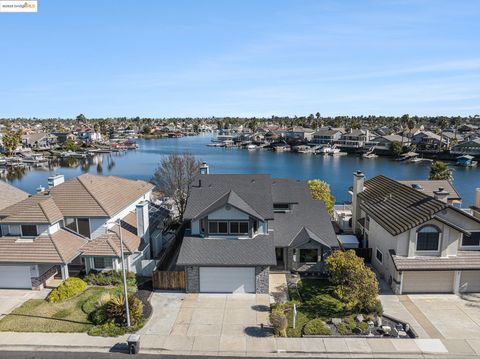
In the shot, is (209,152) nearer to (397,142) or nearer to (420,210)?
(397,142)

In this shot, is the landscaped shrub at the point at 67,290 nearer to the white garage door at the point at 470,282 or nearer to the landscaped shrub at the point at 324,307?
the landscaped shrub at the point at 324,307

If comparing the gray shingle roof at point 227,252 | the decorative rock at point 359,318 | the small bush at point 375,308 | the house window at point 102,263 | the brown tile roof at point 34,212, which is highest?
the brown tile roof at point 34,212

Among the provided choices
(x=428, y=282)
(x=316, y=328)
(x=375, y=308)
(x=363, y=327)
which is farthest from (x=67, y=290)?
(x=428, y=282)

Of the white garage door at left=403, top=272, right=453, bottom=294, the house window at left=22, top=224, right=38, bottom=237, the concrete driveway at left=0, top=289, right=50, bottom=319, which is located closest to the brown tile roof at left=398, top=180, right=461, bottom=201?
the white garage door at left=403, top=272, right=453, bottom=294

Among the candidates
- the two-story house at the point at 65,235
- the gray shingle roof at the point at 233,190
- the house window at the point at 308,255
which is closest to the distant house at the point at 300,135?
the gray shingle roof at the point at 233,190

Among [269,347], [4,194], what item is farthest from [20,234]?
[269,347]

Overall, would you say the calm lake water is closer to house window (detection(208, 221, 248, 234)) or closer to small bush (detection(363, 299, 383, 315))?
house window (detection(208, 221, 248, 234))
